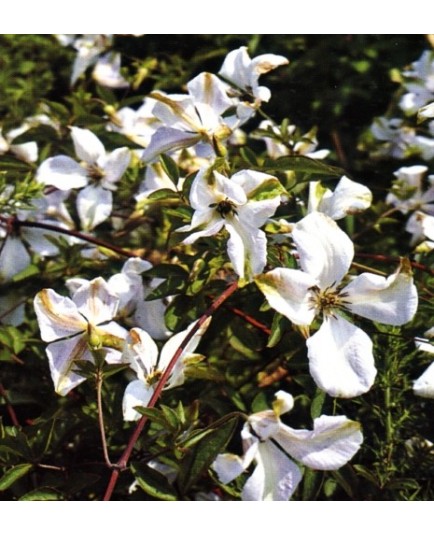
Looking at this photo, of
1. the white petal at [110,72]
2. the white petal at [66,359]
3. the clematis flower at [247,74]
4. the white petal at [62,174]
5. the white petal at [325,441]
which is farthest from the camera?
the white petal at [110,72]

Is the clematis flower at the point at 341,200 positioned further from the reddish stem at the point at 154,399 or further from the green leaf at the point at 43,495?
the green leaf at the point at 43,495

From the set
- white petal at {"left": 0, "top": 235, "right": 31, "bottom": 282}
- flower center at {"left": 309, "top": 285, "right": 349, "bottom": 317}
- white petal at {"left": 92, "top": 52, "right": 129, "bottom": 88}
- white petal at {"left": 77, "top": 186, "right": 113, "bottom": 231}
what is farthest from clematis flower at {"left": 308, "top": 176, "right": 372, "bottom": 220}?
white petal at {"left": 92, "top": 52, "right": 129, "bottom": 88}

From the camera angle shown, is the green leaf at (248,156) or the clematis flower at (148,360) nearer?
the clematis flower at (148,360)

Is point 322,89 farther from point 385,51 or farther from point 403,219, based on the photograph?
point 403,219

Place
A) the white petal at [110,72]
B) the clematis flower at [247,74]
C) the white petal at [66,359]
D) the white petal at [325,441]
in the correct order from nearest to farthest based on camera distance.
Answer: the white petal at [325,441] < the white petal at [66,359] < the clematis flower at [247,74] < the white petal at [110,72]

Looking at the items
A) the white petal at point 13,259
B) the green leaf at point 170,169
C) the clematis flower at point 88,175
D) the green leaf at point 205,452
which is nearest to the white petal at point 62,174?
the clematis flower at point 88,175

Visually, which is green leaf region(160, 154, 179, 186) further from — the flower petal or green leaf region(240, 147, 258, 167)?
the flower petal
